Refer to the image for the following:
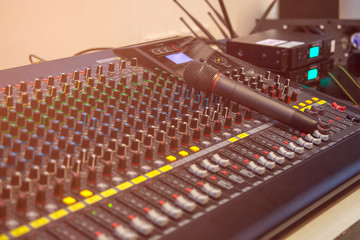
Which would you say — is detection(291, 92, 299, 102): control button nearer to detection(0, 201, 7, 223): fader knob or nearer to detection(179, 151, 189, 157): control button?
detection(179, 151, 189, 157): control button

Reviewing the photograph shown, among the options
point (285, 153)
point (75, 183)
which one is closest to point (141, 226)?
point (75, 183)

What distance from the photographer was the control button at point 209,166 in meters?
0.83

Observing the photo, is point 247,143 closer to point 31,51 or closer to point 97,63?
point 97,63

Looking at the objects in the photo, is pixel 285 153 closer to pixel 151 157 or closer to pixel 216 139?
pixel 216 139

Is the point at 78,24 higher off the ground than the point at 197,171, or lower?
higher

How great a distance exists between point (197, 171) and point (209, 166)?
0.03 m

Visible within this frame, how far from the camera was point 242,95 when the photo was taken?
108 centimetres

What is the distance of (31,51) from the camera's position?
1431 millimetres

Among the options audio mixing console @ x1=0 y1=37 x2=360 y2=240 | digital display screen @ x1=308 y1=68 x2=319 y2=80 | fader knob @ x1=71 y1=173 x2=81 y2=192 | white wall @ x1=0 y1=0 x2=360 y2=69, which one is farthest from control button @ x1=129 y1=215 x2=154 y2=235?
digital display screen @ x1=308 y1=68 x2=319 y2=80

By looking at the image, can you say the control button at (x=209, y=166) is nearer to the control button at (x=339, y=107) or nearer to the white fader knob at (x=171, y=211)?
the white fader knob at (x=171, y=211)

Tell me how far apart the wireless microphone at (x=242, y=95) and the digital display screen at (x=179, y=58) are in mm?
147

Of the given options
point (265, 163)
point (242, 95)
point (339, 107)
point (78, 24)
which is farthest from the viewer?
point (78, 24)


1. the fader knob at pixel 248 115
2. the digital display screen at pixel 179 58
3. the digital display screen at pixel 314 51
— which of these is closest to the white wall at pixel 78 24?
the digital display screen at pixel 179 58

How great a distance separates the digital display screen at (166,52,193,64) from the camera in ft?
4.20
